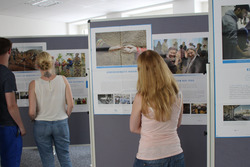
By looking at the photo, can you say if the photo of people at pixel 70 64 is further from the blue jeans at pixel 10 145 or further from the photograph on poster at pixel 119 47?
the blue jeans at pixel 10 145

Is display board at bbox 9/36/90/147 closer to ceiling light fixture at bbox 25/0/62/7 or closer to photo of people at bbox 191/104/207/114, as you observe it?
photo of people at bbox 191/104/207/114

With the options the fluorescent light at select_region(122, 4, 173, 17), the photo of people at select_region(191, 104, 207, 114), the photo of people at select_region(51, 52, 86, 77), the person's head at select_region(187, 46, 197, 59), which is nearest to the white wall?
the fluorescent light at select_region(122, 4, 173, 17)

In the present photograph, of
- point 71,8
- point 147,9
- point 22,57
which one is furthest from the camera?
point 147,9

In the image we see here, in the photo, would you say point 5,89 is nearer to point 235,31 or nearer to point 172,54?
point 172,54

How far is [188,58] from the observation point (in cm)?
212

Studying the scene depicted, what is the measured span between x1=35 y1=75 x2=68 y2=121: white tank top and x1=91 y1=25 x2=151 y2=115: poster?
353mm

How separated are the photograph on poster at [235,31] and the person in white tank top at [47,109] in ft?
4.97

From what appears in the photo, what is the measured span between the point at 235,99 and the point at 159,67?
72 cm

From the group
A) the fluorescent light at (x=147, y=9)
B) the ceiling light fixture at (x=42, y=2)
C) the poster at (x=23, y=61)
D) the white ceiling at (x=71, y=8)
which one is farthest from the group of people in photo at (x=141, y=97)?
the fluorescent light at (x=147, y=9)

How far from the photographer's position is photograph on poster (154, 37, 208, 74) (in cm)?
211

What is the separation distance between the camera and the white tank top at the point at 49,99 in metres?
2.12

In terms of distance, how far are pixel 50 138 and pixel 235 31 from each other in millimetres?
1874

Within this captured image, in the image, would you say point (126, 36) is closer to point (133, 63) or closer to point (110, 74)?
point (133, 63)

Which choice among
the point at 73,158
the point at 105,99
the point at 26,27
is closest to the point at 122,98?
the point at 105,99
